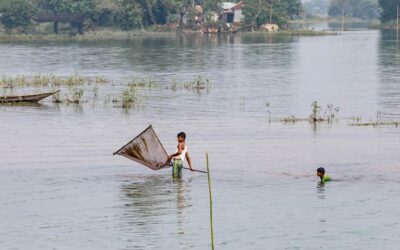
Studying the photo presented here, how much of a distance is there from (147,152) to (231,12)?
13605cm

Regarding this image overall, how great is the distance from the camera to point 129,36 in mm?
146250

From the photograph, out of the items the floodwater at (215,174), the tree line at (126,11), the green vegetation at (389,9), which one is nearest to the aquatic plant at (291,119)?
the floodwater at (215,174)

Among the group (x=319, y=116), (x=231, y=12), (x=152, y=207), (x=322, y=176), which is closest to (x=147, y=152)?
(x=152, y=207)

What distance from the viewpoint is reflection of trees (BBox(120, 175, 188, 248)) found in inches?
956

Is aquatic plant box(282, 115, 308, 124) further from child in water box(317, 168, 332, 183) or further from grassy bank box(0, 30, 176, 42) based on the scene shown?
grassy bank box(0, 30, 176, 42)

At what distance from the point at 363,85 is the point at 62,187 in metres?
39.4

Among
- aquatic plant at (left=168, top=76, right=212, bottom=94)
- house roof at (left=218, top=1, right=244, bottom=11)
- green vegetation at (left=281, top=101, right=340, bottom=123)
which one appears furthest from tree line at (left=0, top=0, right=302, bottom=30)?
green vegetation at (left=281, top=101, right=340, bottom=123)

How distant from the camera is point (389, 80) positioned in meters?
68.6

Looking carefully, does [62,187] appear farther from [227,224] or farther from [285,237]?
[285,237]

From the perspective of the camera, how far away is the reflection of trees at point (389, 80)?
5084 centimetres

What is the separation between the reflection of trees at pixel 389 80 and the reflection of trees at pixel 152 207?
19898 millimetres

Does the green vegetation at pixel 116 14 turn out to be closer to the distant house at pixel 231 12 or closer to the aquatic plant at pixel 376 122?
the distant house at pixel 231 12

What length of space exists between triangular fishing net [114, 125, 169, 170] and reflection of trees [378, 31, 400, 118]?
19089 millimetres

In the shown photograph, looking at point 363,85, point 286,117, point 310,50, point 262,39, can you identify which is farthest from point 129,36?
point 286,117
